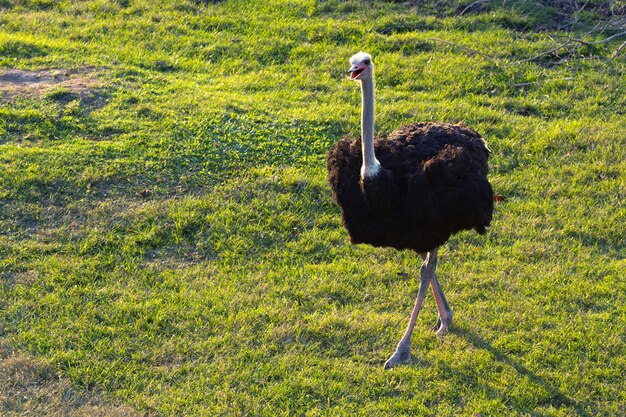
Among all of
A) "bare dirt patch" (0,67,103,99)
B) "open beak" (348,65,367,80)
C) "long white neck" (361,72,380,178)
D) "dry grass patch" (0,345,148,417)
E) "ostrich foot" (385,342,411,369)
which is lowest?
"ostrich foot" (385,342,411,369)

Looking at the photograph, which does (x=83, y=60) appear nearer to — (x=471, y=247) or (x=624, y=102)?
(x=471, y=247)

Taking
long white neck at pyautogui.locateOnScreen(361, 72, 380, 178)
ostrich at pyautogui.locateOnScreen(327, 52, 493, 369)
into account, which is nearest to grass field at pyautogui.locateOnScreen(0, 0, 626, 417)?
ostrich at pyautogui.locateOnScreen(327, 52, 493, 369)

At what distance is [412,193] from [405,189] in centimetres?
9

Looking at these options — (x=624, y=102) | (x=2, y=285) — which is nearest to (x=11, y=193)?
(x=2, y=285)

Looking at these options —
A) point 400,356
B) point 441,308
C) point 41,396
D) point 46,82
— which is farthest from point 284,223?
point 46,82

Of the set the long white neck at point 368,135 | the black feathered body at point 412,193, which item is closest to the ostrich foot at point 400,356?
the black feathered body at point 412,193

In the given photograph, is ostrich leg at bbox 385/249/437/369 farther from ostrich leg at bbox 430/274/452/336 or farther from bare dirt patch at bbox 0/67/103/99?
bare dirt patch at bbox 0/67/103/99

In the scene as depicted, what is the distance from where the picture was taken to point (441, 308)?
→ 21.2ft

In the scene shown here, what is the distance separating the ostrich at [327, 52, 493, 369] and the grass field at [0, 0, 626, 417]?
73 cm

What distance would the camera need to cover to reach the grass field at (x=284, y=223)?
5953 millimetres

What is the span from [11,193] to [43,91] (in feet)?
7.23

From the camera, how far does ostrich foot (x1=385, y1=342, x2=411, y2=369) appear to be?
20.1 ft

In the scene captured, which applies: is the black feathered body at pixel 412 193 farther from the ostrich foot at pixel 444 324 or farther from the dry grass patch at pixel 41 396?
the dry grass patch at pixel 41 396

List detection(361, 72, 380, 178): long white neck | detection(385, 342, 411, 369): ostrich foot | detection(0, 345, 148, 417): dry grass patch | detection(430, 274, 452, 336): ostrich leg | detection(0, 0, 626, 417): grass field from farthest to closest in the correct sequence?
detection(430, 274, 452, 336): ostrich leg < detection(385, 342, 411, 369): ostrich foot < detection(0, 0, 626, 417): grass field < detection(361, 72, 380, 178): long white neck < detection(0, 345, 148, 417): dry grass patch
